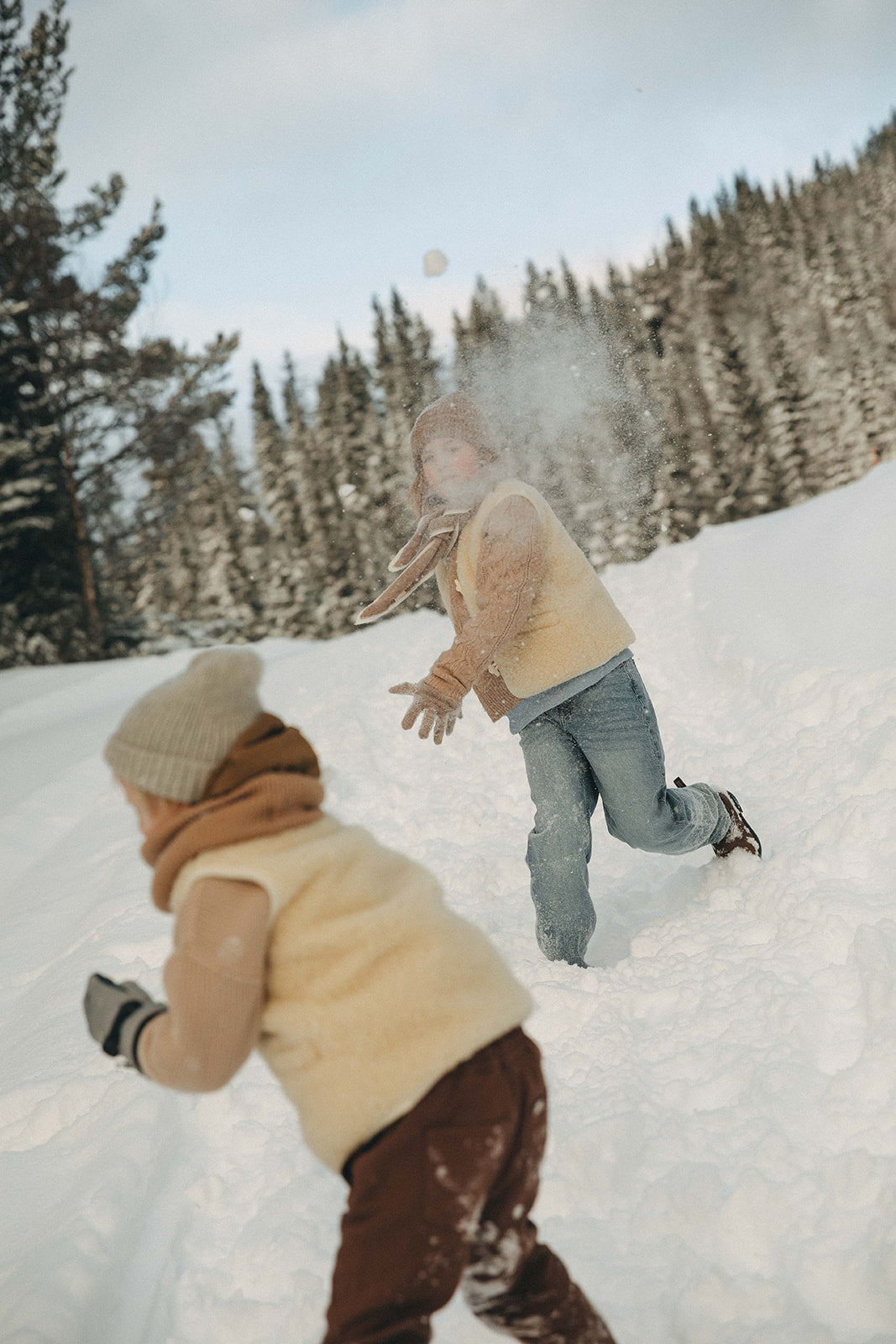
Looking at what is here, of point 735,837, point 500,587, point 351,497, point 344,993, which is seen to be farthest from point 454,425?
point 351,497

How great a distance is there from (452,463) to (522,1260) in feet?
7.09

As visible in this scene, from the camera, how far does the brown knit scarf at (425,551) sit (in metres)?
2.78

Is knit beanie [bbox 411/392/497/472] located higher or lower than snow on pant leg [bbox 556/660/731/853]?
higher

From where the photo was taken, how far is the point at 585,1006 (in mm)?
2777

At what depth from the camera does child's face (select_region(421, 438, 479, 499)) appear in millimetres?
2836

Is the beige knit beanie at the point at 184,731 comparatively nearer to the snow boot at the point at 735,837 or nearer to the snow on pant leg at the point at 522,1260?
the snow on pant leg at the point at 522,1260

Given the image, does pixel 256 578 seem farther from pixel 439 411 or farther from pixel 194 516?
pixel 439 411

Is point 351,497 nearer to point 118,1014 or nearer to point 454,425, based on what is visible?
point 454,425

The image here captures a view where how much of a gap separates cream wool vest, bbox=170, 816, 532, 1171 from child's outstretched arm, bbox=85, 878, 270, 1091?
0.03 metres

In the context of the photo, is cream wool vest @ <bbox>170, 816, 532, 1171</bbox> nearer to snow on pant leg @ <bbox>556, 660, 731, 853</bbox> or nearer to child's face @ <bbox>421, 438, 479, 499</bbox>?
snow on pant leg @ <bbox>556, 660, 731, 853</bbox>

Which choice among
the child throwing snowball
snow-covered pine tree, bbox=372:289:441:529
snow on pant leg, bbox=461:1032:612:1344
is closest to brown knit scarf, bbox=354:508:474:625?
the child throwing snowball

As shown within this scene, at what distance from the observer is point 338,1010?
Answer: 136 centimetres

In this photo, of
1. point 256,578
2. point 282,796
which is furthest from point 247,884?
point 256,578

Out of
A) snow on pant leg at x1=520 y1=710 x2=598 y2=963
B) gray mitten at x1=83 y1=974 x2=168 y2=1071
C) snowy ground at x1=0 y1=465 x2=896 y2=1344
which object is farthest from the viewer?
snow on pant leg at x1=520 y1=710 x2=598 y2=963
